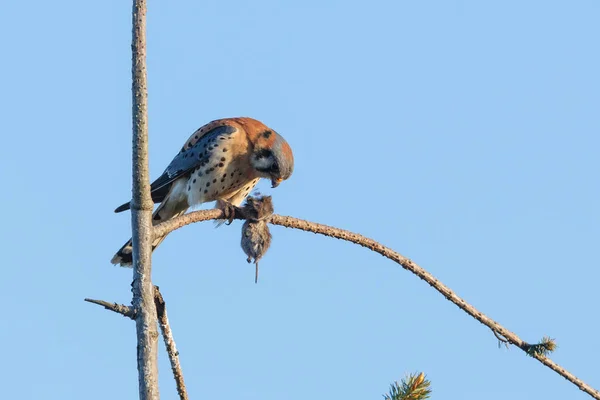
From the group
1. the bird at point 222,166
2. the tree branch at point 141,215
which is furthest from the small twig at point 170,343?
the bird at point 222,166

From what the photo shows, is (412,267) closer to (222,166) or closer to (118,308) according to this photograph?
(118,308)

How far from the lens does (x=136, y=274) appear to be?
2795 mm

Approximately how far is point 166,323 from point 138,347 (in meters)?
0.44

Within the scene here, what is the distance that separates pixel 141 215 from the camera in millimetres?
2971

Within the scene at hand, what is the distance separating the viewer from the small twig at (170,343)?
9.89ft

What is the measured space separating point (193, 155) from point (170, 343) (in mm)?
4257

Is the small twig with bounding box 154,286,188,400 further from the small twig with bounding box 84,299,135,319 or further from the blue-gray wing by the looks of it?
the blue-gray wing

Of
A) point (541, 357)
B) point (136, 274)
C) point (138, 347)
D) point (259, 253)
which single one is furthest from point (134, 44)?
point (259, 253)

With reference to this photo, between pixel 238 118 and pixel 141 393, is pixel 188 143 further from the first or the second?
pixel 141 393

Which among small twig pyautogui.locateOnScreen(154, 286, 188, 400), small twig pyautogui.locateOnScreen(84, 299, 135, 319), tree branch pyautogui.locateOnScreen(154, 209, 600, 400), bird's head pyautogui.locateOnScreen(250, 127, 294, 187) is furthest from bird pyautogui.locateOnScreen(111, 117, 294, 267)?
small twig pyautogui.locateOnScreen(84, 299, 135, 319)

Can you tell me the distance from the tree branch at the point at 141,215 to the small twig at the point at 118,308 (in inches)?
0.8

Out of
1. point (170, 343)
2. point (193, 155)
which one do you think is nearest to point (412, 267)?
point (170, 343)

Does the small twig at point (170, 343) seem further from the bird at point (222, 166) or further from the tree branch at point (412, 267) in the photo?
the bird at point (222, 166)

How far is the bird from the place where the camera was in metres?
7.05
